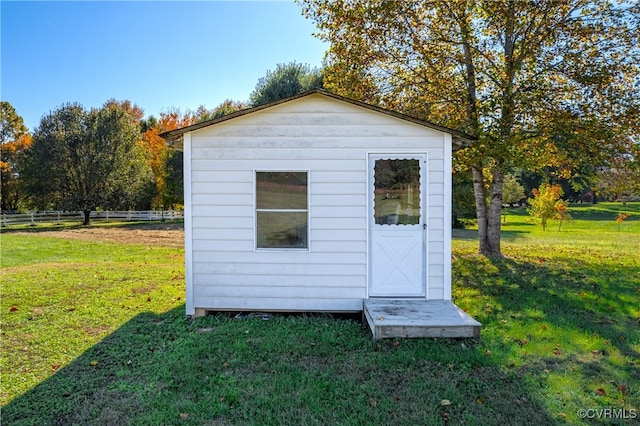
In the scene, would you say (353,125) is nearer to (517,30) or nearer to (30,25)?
(517,30)

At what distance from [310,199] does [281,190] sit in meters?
A: 0.44

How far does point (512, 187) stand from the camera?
26125 mm

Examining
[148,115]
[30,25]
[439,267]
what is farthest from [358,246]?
[148,115]

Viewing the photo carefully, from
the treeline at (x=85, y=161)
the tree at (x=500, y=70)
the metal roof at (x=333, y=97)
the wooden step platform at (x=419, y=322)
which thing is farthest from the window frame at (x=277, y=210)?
the treeline at (x=85, y=161)

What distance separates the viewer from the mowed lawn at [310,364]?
9.34 feet

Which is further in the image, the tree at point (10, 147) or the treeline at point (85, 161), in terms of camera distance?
the tree at point (10, 147)

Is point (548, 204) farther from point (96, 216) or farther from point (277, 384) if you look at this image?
point (96, 216)

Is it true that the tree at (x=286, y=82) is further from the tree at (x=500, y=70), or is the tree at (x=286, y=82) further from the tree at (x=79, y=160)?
the tree at (x=79, y=160)

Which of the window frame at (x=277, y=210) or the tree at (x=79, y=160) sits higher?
the tree at (x=79, y=160)

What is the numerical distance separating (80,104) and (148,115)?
1000 cm

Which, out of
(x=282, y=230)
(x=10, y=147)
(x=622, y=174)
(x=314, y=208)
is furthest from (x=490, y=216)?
(x=10, y=147)

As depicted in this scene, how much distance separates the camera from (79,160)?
2458cm

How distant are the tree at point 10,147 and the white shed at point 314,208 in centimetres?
3235

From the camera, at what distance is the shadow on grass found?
9.16ft
